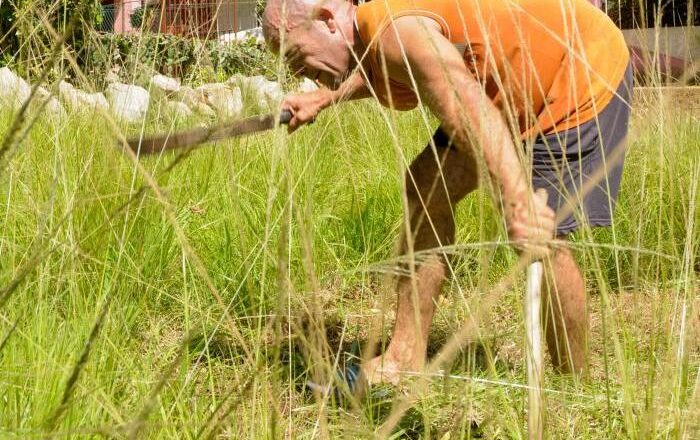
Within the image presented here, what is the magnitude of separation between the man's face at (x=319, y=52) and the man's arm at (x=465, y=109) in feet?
0.62

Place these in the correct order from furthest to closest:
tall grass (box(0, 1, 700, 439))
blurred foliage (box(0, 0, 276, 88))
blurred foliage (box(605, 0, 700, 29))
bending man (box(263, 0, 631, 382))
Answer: bending man (box(263, 0, 631, 382)) → blurred foliage (box(0, 0, 276, 88)) → blurred foliage (box(605, 0, 700, 29)) → tall grass (box(0, 1, 700, 439))

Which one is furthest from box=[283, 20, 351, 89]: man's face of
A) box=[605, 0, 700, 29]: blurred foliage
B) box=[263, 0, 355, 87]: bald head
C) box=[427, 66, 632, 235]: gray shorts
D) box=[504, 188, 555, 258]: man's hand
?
box=[504, 188, 555, 258]: man's hand

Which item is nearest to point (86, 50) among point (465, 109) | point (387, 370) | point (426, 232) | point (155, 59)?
point (155, 59)

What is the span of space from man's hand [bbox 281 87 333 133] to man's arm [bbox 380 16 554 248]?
35 cm

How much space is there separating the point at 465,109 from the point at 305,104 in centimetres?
100

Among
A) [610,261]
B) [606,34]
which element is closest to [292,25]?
[606,34]

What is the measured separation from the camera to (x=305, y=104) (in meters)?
2.30

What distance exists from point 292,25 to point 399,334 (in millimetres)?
893

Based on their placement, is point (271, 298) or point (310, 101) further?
point (310, 101)

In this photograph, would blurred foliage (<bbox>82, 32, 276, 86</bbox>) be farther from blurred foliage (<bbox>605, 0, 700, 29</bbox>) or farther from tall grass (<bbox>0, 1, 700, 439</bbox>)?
blurred foliage (<bbox>605, 0, 700, 29</bbox>)

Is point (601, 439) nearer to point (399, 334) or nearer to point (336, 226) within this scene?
point (399, 334)

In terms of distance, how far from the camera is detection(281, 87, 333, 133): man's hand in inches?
90.0

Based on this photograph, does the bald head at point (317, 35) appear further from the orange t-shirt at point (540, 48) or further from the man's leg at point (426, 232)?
the man's leg at point (426, 232)

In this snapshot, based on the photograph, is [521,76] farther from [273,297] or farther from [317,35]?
[273,297]
